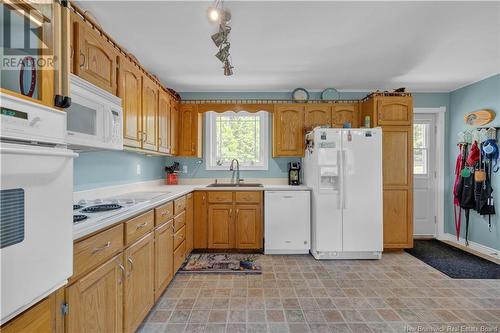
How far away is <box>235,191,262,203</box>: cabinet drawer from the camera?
3.32 meters

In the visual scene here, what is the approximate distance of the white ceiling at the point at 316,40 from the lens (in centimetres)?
191

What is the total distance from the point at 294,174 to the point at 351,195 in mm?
919

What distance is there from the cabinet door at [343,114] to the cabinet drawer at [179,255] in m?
2.68

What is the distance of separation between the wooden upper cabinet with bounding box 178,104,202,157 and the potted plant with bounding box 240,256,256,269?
1.65 metres

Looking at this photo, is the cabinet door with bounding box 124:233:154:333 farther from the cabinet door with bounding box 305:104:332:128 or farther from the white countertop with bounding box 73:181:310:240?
the cabinet door with bounding box 305:104:332:128

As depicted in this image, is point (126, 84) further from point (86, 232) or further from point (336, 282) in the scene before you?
point (336, 282)

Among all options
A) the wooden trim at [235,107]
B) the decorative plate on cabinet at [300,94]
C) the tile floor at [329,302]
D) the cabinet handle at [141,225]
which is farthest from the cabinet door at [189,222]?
the decorative plate on cabinet at [300,94]

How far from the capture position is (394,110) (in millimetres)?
3395

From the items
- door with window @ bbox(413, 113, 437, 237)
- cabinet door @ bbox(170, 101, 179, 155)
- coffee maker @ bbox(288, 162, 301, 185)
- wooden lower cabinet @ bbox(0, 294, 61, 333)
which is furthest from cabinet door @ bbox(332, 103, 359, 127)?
wooden lower cabinet @ bbox(0, 294, 61, 333)

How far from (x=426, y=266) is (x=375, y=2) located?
2.92m

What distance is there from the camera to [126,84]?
6.81 feet

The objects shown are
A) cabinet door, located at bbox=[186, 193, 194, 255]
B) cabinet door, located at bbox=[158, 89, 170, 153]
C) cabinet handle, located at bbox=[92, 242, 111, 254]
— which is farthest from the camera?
cabinet door, located at bbox=[186, 193, 194, 255]

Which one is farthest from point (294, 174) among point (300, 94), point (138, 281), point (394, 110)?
point (138, 281)

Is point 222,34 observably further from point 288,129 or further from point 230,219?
point 230,219
